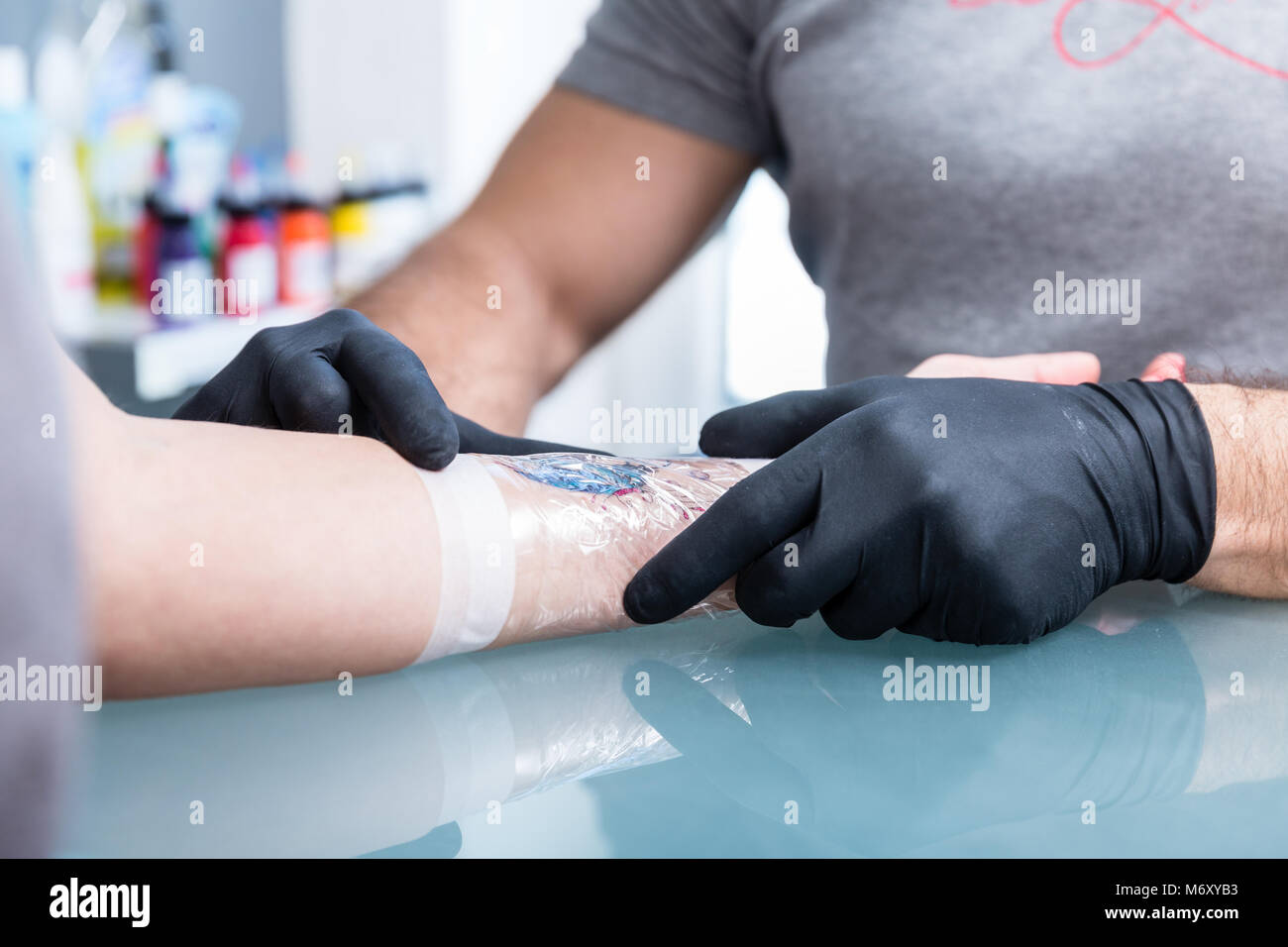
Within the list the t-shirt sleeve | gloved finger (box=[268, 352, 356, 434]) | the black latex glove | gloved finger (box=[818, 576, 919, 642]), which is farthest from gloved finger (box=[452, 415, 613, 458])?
the t-shirt sleeve

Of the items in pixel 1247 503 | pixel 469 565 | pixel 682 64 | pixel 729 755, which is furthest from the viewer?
pixel 682 64

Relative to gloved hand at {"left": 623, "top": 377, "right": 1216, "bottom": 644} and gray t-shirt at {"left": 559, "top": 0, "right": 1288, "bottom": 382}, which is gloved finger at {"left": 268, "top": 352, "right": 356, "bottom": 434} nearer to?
gloved hand at {"left": 623, "top": 377, "right": 1216, "bottom": 644}

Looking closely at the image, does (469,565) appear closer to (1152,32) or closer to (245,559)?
(245,559)

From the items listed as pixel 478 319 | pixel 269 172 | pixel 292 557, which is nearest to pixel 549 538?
pixel 292 557

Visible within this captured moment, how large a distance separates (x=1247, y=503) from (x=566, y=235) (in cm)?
87

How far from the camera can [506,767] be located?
58 centimetres

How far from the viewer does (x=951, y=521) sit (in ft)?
2.36

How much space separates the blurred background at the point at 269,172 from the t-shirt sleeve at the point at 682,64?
234 mm

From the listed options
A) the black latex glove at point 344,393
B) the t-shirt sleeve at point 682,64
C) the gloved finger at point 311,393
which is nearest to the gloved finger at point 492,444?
the black latex glove at point 344,393

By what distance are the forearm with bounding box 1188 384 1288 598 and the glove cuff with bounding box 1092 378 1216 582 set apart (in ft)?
0.07

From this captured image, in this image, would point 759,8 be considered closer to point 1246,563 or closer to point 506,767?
point 1246,563

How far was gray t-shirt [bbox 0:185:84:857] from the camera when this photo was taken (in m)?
0.32
